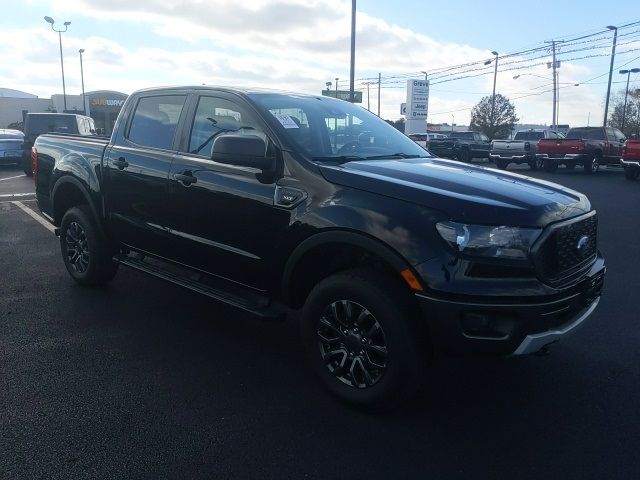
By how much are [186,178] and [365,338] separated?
1873 mm

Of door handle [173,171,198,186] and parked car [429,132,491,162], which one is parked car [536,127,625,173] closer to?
parked car [429,132,491,162]

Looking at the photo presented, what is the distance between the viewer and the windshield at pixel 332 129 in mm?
3914

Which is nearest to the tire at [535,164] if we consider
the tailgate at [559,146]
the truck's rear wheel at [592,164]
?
the tailgate at [559,146]

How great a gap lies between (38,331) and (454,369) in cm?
330

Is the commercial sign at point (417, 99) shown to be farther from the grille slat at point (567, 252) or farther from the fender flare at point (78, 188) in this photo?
the grille slat at point (567, 252)

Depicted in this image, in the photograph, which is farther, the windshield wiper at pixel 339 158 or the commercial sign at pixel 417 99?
the commercial sign at pixel 417 99

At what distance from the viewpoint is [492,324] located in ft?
9.66

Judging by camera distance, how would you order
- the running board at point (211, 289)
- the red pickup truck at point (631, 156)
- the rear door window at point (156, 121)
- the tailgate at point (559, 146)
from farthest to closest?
the tailgate at point (559, 146), the red pickup truck at point (631, 156), the rear door window at point (156, 121), the running board at point (211, 289)

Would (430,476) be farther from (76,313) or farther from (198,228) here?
(76,313)

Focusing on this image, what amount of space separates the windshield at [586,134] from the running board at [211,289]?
69.9 feet

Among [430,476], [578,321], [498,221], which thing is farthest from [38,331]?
[578,321]

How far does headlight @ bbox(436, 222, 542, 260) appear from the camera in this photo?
293cm

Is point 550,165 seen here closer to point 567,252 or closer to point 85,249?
point 85,249

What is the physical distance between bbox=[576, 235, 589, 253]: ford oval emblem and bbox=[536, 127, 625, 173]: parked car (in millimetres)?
20253
